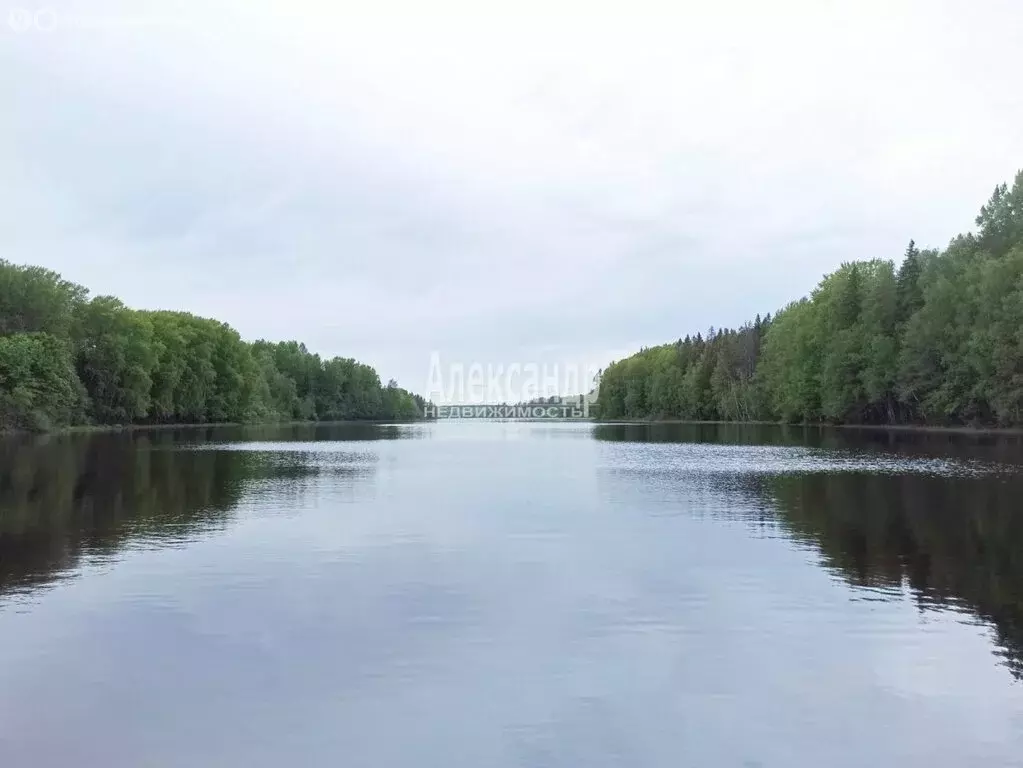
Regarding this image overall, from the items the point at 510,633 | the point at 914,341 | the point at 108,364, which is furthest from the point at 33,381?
the point at 914,341

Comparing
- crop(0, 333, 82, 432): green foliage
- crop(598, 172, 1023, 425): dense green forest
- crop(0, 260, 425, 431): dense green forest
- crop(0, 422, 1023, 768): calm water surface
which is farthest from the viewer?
crop(0, 260, 425, 431): dense green forest

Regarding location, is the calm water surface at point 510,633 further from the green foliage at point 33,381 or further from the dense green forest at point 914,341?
the green foliage at point 33,381

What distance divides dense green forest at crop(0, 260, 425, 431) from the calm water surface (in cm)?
5051

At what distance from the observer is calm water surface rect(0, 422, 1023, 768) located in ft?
28.8

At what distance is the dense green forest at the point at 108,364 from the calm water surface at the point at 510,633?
50509 millimetres

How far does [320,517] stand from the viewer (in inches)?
939

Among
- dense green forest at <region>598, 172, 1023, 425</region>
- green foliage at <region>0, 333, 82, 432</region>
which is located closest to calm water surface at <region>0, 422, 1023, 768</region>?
dense green forest at <region>598, 172, 1023, 425</region>

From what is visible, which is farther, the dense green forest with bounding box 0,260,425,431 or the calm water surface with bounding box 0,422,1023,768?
the dense green forest with bounding box 0,260,425,431

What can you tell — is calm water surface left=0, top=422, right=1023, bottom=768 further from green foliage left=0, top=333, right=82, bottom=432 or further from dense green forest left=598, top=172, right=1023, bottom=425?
green foliage left=0, top=333, right=82, bottom=432

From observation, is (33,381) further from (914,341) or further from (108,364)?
(914,341)

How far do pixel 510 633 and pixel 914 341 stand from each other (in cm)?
7155

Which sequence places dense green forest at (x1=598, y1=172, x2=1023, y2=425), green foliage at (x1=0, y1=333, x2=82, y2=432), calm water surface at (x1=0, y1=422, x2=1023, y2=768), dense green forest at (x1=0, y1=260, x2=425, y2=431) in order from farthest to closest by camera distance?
dense green forest at (x1=0, y1=260, x2=425, y2=431) → green foliage at (x1=0, y1=333, x2=82, y2=432) → dense green forest at (x1=598, y1=172, x2=1023, y2=425) → calm water surface at (x1=0, y1=422, x2=1023, y2=768)

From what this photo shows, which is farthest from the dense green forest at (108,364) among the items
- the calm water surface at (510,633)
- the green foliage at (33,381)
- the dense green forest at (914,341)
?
the dense green forest at (914,341)

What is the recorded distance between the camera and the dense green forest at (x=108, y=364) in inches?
2785
